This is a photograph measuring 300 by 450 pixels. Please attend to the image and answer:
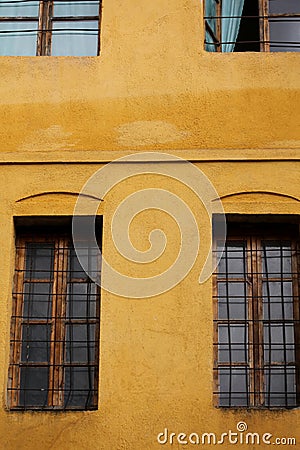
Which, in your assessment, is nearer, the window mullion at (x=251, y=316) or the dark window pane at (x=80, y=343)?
the window mullion at (x=251, y=316)

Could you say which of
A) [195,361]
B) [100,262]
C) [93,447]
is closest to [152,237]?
[100,262]

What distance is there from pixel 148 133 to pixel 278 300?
6.41 feet

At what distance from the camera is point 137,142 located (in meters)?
10.4

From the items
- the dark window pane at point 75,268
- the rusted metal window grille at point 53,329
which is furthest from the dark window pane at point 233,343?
the dark window pane at point 75,268

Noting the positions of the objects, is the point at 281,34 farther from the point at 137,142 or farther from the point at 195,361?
the point at 195,361

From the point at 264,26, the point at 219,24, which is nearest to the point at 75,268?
the point at 219,24

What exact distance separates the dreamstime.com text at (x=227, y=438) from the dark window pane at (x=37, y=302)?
1.59m

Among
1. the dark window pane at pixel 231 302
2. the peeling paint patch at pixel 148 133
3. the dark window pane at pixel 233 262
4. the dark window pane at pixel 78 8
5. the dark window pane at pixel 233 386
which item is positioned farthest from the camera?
the dark window pane at pixel 78 8

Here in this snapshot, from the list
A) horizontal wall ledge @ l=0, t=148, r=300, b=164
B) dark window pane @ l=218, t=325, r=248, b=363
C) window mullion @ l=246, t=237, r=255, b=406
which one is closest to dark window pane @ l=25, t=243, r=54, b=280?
horizontal wall ledge @ l=0, t=148, r=300, b=164

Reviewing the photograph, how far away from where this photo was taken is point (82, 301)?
10.3m
